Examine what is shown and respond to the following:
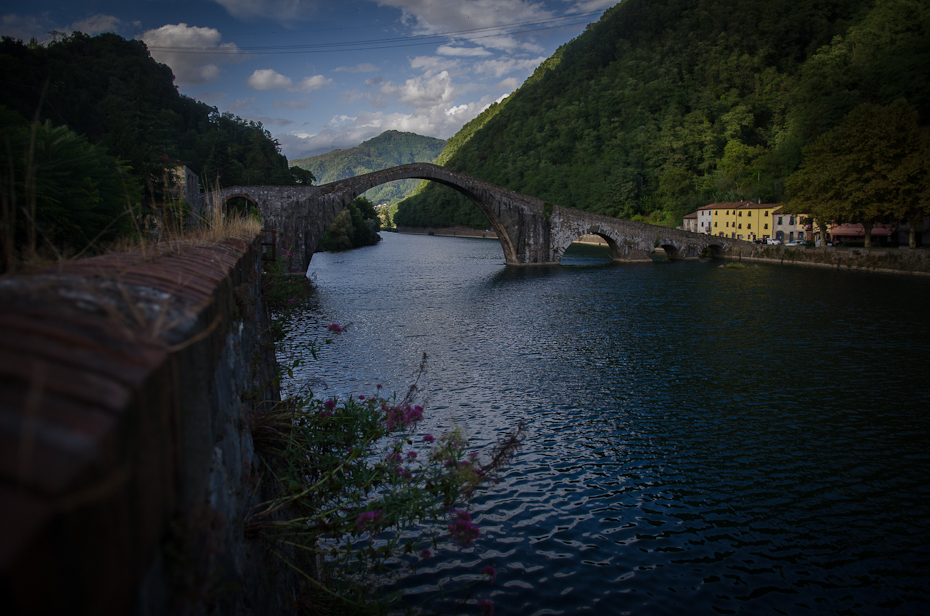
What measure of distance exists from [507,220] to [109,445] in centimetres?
3862

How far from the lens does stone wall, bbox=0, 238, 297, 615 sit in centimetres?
80

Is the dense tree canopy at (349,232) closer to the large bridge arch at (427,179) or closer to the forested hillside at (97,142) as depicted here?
the forested hillside at (97,142)

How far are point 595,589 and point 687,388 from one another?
6610 millimetres

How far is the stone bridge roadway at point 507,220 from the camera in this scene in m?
32.0

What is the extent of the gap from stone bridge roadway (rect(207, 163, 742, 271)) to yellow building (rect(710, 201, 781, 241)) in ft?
45.6

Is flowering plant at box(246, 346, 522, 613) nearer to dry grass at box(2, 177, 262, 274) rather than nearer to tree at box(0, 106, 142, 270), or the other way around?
dry grass at box(2, 177, 262, 274)

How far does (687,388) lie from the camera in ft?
36.0

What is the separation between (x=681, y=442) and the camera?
8461 mm

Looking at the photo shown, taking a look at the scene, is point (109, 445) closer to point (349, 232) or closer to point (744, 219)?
point (349, 232)

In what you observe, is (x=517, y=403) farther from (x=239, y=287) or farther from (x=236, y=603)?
(x=236, y=603)

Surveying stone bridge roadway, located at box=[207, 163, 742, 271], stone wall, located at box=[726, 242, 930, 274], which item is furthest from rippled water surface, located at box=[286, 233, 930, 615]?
stone wall, located at box=[726, 242, 930, 274]

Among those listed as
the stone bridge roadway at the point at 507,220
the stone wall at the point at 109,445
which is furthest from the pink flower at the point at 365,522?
the stone bridge roadway at the point at 507,220

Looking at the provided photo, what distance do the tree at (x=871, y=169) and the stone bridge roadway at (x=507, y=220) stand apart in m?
8.20

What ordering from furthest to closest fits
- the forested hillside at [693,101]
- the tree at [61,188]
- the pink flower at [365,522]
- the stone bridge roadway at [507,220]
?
the forested hillside at [693,101]
the stone bridge roadway at [507,220]
the tree at [61,188]
the pink flower at [365,522]
